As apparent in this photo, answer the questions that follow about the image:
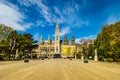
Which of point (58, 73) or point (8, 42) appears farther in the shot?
point (8, 42)

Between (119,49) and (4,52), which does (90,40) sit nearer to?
(4,52)

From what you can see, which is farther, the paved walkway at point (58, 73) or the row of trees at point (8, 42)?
the row of trees at point (8, 42)

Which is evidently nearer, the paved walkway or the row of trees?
the paved walkway

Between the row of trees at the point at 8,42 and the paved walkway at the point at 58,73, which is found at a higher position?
the row of trees at the point at 8,42

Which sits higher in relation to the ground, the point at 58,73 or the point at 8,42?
the point at 8,42

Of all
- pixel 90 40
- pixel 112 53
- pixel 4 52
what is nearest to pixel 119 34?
pixel 112 53

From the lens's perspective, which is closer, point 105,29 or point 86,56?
point 105,29

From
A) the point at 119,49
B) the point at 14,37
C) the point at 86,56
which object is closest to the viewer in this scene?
the point at 119,49

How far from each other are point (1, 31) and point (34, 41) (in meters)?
68.6

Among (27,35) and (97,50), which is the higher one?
(27,35)

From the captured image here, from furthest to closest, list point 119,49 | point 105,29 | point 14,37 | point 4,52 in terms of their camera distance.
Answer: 1. point 14,37
2. point 4,52
3. point 105,29
4. point 119,49

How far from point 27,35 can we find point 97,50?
2709 inches

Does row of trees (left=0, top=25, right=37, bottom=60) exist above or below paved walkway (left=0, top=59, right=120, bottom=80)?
above

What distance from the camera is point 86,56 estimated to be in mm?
138125
